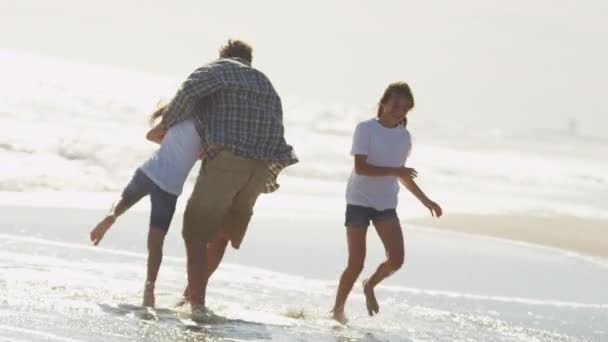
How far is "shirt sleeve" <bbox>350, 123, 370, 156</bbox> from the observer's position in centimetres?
780

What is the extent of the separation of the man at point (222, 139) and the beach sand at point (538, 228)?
20.9 feet

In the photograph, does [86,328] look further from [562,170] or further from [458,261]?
[562,170]

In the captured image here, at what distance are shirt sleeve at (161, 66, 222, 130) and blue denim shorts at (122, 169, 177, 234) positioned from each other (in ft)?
1.29

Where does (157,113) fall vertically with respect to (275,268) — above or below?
above

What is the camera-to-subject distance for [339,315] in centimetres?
794

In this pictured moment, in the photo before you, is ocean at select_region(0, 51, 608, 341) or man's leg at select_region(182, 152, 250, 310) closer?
ocean at select_region(0, 51, 608, 341)

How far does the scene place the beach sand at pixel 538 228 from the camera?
13594 mm

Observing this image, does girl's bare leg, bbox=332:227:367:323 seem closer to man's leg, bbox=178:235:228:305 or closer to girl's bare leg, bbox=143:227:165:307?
man's leg, bbox=178:235:228:305

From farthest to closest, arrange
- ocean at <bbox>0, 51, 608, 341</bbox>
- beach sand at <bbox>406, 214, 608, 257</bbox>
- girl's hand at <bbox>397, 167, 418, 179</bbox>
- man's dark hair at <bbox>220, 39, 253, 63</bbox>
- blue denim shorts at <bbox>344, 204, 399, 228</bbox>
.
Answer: beach sand at <bbox>406, 214, 608, 257</bbox> < blue denim shorts at <bbox>344, 204, 399, 228</bbox> < girl's hand at <bbox>397, 167, 418, 179</bbox> < man's dark hair at <bbox>220, 39, 253, 63</bbox> < ocean at <bbox>0, 51, 608, 341</bbox>

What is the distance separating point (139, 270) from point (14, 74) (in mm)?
24801

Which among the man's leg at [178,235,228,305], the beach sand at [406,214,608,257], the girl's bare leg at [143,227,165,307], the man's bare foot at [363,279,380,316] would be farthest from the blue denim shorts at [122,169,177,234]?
the beach sand at [406,214,608,257]

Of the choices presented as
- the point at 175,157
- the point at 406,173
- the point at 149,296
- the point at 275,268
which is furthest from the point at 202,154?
the point at 275,268

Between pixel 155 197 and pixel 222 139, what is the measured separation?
54cm

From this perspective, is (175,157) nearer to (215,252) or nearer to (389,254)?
(215,252)
